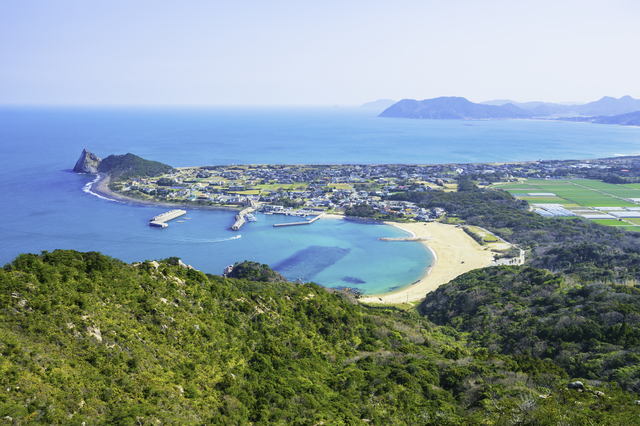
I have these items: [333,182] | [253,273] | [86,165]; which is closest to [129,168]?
[86,165]

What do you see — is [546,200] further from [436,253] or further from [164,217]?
[164,217]

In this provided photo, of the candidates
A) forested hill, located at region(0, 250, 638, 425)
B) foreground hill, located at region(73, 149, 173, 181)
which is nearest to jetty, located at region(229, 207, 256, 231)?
forested hill, located at region(0, 250, 638, 425)

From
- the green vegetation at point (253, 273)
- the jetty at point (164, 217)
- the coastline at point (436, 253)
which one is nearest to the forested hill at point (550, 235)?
the coastline at point (436, 253)

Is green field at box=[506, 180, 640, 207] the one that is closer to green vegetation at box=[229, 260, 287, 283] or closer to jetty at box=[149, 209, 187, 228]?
green vegetation at box=[229, 260, 287, 283]

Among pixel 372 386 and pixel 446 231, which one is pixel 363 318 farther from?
pixel 446 231

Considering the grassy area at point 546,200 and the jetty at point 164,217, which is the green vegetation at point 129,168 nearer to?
the jetty at point 164,217
